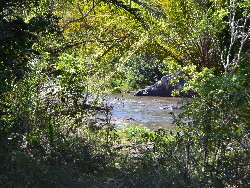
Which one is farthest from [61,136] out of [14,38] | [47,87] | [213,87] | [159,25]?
[159,25]

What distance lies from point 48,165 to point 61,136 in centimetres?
68

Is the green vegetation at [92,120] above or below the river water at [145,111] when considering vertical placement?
above

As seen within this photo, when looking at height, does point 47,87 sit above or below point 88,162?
above

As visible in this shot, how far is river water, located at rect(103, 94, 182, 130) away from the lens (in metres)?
13.8

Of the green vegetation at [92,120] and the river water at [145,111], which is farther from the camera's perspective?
the river water at [145,111]

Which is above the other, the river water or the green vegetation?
the green vegetation

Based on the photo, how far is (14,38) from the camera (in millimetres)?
5398

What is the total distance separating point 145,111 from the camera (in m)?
17.0

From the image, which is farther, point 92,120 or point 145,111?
point 145,111

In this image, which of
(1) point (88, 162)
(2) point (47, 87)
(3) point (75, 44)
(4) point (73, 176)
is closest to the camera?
(4) point (73, 176)

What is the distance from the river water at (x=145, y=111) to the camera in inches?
A: 544

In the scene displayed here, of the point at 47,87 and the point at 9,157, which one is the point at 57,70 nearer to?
the point at 47,87

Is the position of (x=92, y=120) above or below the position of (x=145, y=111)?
above

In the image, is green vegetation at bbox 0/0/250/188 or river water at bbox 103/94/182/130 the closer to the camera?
green vegetation at bbox 0/0/250/188
